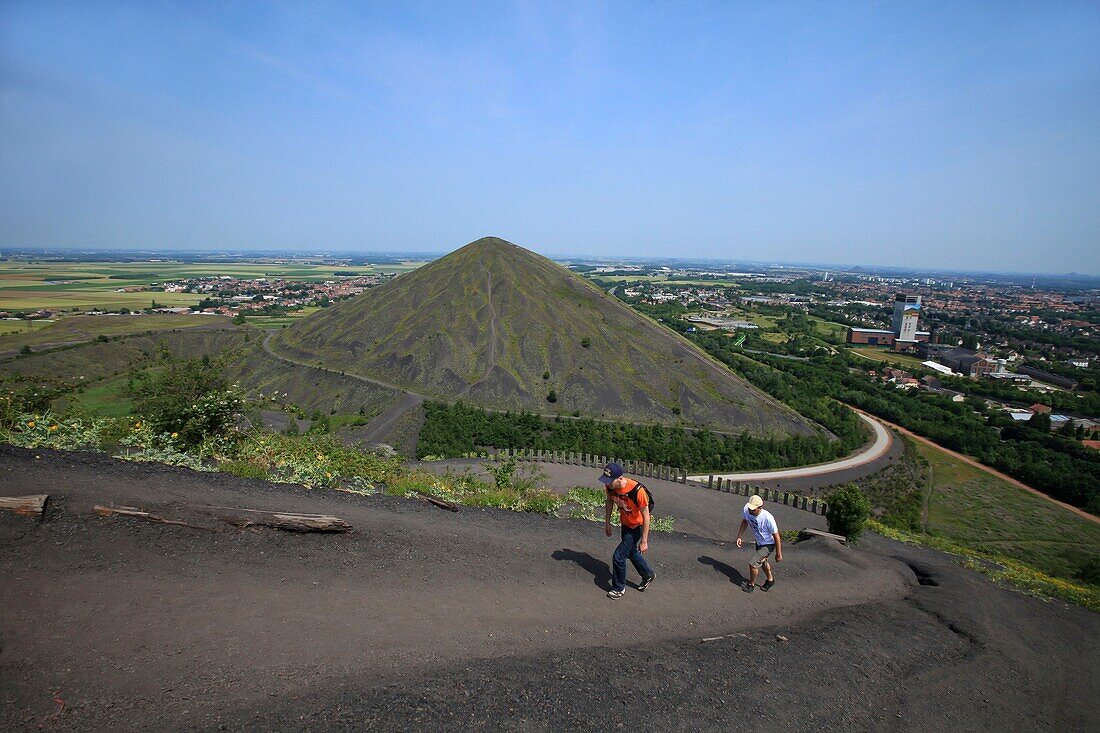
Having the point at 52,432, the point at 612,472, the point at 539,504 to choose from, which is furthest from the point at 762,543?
the point at 52,432

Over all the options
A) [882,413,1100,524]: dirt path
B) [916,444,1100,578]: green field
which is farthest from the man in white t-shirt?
[882,413,1100,524]: dirt path

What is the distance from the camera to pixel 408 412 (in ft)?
121

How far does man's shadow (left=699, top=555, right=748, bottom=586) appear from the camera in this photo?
7.98 m

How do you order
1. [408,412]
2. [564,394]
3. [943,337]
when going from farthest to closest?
[943,337], [564,394], [408,412]

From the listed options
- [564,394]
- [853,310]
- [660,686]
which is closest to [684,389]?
[564,394]

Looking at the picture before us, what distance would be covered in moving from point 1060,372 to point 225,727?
96751 millimetres

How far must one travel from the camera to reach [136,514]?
A: 5.96 metres

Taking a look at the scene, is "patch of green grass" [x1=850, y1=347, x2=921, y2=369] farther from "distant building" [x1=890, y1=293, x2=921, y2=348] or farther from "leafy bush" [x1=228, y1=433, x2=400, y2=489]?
"leafy bush" [x1=228, y1=433, x2=400, y2=489]

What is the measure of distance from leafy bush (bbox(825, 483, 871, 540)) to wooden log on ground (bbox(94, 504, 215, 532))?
12.3m

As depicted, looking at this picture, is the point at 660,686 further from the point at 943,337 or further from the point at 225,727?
the point at 943,337

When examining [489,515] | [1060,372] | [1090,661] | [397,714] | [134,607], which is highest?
[134,607]

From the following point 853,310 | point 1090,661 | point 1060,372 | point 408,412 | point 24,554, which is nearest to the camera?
point 24,554

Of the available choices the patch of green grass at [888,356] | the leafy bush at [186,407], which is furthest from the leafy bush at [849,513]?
the patch of green grass at [888,356]

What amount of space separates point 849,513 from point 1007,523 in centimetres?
2668
